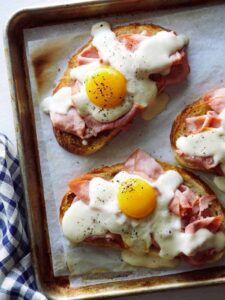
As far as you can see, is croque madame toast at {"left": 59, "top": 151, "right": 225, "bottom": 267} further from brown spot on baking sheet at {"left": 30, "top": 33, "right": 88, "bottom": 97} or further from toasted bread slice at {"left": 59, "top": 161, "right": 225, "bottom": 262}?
brown spot on baking sheet at {"left": 30, "top": 33, "right": 88, "bottom": 97}

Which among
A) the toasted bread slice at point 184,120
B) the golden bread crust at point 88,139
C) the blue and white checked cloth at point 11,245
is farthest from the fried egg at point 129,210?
the blue and white checked cloth at point 11,245

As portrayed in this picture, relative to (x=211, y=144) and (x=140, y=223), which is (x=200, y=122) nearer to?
(x=211, y=144)

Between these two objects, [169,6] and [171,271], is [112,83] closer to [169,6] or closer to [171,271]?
[169,6]

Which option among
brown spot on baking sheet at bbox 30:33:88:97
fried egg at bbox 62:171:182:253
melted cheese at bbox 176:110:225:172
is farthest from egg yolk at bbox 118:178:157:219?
brown spot on baking sheet at bbox 30:33:88:97

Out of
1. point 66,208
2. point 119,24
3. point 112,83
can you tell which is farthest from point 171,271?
point 119,24

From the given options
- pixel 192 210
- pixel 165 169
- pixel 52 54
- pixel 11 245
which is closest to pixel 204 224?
pixel 192 210
